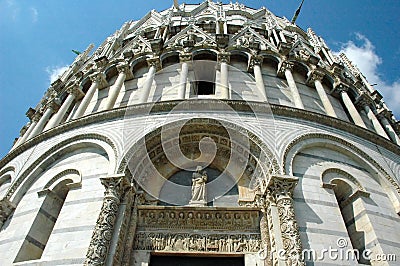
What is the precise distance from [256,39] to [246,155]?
7.64 metres

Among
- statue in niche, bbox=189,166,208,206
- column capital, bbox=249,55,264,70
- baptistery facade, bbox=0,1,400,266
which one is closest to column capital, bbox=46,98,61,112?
baptistery facade, bbox=0,1,400,266

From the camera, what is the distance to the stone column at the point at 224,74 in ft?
33.8

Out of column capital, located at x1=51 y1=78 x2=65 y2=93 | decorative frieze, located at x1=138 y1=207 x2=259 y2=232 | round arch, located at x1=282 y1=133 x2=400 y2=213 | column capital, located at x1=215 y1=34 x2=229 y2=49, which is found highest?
column capital, located at x1=215 y1=34 x2=229 y2=49

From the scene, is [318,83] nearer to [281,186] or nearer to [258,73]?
[258,73]

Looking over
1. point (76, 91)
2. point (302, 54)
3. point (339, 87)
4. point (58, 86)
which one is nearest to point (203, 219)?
point (339, 87)

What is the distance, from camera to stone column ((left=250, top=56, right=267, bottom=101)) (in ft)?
34.7

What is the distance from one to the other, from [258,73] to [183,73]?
2704mm

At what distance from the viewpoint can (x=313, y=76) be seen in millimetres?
12031

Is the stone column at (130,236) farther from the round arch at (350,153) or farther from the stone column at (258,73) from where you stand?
the stone column at (258,73)

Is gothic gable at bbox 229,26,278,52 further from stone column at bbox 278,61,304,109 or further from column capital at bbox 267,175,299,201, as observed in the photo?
column capital at bbox 267,175,299,201

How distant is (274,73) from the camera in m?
12.5

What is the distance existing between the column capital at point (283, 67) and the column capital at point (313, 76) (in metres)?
0.77

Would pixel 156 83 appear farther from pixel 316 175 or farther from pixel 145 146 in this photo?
pixel 316 175

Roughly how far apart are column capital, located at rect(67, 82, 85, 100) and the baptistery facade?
1.34ft
